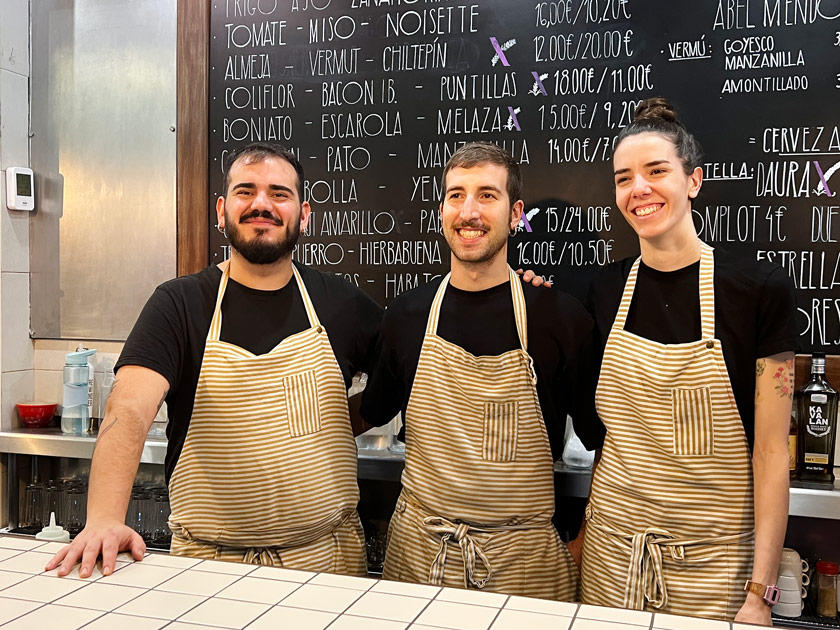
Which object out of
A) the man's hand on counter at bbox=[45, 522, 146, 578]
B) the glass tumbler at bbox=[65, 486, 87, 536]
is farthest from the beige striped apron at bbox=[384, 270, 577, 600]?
the glass tumbler at bbox=[65, 486, 87, 536]

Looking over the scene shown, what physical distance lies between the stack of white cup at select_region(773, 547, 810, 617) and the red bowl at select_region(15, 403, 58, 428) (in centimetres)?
281

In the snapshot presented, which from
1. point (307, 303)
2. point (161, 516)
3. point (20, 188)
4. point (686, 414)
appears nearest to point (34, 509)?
point (161, 516)

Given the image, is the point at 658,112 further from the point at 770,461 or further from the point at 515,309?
the point at 770,461

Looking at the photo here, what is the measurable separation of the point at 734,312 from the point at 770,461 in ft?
1.15

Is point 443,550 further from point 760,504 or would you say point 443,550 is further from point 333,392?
point 760,504

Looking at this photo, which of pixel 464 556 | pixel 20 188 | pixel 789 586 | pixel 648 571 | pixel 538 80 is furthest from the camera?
pixel 20 188

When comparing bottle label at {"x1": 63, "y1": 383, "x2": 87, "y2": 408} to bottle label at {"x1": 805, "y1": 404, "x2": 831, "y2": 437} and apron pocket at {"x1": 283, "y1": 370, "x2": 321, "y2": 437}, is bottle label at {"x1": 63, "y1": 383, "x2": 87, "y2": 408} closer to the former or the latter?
apron pocket at {"x1": 283, "y1": 370, "x2": 321, "y2": 437}

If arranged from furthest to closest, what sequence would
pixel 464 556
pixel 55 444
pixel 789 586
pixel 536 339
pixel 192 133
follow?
pixel 192 133 < pixel 55 444 < pixel 789 586 < pixel 536 339 < pixel 464 556

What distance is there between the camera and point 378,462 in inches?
99.2

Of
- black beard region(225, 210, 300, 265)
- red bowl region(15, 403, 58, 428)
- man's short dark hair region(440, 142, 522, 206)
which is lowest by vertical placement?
red bowl region(15, 403, 58, 428)

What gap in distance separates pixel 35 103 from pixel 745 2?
284 cm

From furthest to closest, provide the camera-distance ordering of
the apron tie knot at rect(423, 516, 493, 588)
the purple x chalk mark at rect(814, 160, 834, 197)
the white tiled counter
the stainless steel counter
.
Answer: the purple x chalk mark at rect(814, 160, 834, 197), the stainless steel counter, the apron tie knot at rect(423, 516, 493, 588), the white tiled counter

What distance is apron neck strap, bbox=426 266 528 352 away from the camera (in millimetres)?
2029

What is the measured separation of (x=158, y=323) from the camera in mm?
1979
